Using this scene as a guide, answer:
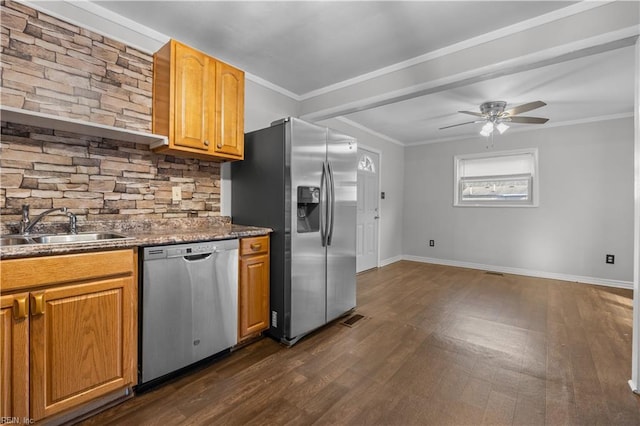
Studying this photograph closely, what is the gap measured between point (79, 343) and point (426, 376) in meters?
2.04

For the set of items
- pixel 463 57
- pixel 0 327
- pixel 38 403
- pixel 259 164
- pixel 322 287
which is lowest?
pixel 38 403

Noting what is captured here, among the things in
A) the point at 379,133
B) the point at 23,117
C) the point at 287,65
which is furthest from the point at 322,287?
the point at 379,133

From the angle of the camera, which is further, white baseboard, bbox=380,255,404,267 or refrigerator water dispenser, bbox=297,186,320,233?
white baseboard, bbox=380,255,404,267

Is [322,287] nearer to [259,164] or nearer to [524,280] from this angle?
[259,164]

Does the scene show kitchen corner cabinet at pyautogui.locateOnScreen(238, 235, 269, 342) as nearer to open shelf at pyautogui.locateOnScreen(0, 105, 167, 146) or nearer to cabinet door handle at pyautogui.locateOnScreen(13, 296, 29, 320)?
open shelf at pyautogui.locateOnScreen(0, 105, 167, 146)

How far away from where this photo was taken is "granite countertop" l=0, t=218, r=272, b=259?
4.35 ft

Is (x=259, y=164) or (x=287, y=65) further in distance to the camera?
(x=287, y=65)

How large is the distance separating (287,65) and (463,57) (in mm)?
1553

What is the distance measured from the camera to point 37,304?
4.36ft

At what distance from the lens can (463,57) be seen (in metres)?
2.39

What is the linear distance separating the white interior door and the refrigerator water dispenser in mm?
2203

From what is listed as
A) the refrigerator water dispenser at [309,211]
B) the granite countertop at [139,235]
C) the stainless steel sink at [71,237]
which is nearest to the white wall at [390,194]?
the refrigerator water dispenser at [309,211]

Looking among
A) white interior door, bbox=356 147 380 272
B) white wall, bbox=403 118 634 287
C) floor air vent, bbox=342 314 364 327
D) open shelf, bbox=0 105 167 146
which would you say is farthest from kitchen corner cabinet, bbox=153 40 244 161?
white wall, bbox=403 118 634 287

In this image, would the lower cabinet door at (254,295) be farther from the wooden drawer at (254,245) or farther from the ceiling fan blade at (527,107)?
the ceiling fan blade at (527,107)
